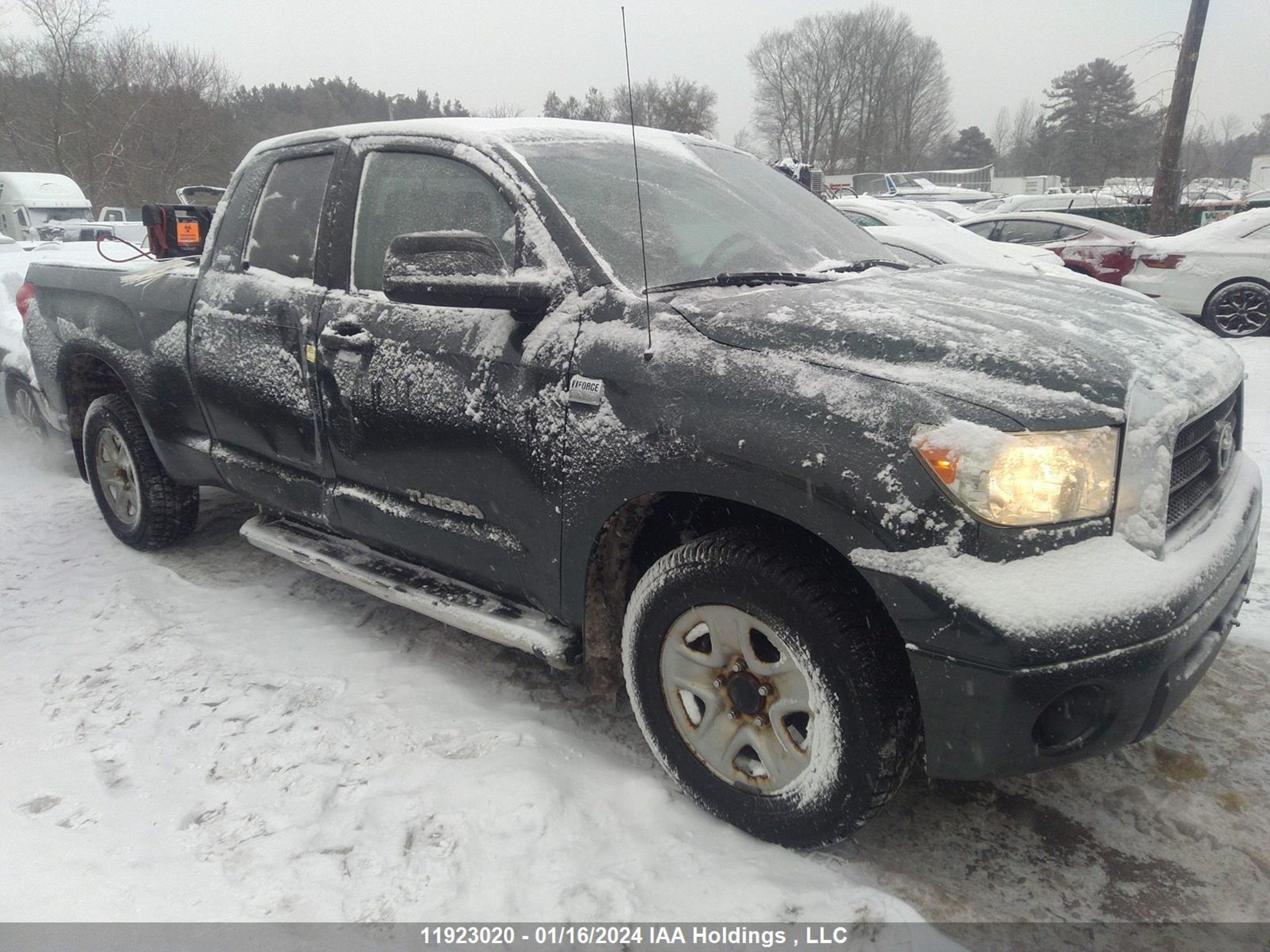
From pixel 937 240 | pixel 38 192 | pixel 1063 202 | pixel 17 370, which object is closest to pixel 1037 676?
pixel 17 370

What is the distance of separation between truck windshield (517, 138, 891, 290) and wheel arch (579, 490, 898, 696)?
2.05 feet

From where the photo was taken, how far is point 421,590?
2934 millimetres

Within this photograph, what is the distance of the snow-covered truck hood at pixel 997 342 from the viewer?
1.87 metres

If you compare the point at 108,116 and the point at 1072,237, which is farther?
the point at 108,116

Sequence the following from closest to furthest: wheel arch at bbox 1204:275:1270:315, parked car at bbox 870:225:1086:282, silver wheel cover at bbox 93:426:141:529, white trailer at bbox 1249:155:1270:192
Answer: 1. silver wheel cover at bbox 93:426:141:529
2. parked car at bbox 870:225:1086:282
3. wheel arch at bbox 1204:275:1270:315
4. white trailer at bbox 1249:155:1270:192

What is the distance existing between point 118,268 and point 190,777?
8.41ft

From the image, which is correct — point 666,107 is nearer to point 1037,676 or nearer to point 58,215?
point 1037,676

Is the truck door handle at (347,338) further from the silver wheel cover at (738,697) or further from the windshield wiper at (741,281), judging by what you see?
the silver wheel cover at (738,697)

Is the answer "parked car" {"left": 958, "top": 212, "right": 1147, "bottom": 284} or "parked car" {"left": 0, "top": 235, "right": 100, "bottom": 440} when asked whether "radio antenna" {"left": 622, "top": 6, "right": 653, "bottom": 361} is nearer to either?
"parked car" {"left": 0, "top": 235, "right": 100, "bottom": 440}

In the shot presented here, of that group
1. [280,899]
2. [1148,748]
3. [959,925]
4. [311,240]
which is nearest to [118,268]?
[311,240]

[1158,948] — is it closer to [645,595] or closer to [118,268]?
[645,595]

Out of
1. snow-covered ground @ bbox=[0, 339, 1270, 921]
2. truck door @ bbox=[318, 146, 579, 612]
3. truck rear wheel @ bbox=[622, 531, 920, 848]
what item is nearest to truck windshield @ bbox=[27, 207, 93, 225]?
truck door @ bbox=[318, 146, 579, 612]

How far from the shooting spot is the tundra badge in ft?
7.57

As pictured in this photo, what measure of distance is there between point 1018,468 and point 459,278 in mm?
1510
